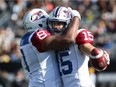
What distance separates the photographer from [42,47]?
6.09m

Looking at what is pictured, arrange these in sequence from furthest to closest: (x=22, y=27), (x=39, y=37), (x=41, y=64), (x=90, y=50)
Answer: (x=22, y=27) < (x=41, y=64) < (x=39, y=37) < (x=90, y=50)

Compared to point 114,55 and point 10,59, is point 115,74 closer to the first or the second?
point 114,55

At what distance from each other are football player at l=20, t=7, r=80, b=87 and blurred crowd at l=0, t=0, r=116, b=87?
759 cm

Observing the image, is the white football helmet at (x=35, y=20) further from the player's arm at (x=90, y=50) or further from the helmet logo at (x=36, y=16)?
the player's arm at (x=90, y=50)

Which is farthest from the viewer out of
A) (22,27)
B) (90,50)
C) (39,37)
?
(22,27)

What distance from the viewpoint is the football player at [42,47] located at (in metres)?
6.04

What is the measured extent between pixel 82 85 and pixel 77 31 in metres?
0.67

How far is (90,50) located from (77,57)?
0.25m

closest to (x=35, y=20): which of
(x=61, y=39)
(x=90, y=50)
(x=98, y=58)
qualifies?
(x=61, y=39)

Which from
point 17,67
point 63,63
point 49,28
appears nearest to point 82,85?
point 63,63

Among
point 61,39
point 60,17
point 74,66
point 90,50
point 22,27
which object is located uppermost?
point 60,17

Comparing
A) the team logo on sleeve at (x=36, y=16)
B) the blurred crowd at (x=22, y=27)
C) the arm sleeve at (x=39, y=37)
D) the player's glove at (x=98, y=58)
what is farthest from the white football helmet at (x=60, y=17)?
the blurred crowd at (x=22, y=27)

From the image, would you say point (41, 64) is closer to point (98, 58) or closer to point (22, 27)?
point (98, 58)

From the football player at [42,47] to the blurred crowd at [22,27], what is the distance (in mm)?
7593
